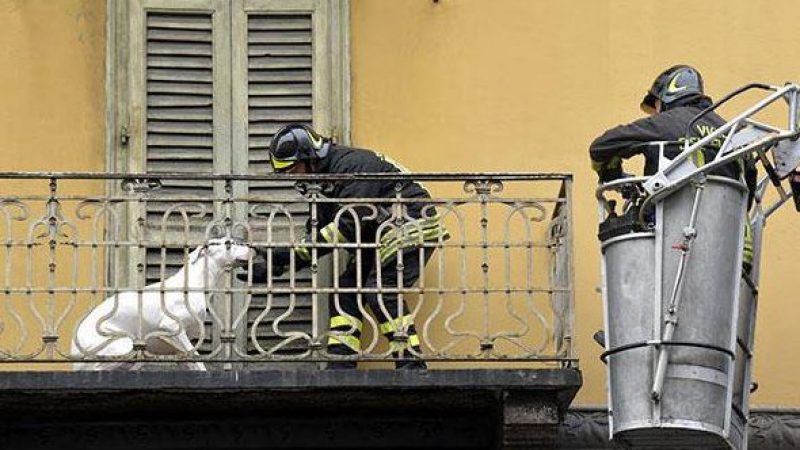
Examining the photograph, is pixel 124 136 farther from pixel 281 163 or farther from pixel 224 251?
pixel 224 251

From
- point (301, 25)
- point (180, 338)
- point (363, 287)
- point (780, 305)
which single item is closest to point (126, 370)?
point (180, 338)

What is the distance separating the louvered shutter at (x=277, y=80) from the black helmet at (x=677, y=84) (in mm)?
2054

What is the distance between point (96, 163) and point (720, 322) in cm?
385

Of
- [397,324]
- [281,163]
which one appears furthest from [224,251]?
[397,324]

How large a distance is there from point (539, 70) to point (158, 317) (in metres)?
2.74

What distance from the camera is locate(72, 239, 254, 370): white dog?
15406 millimetres

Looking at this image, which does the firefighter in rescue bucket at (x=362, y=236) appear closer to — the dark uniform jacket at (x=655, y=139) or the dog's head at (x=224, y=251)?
the dog's head at (x=224, y=251)

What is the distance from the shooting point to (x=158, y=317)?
15.5 metres

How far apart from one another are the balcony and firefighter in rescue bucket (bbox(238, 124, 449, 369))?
0.06ft

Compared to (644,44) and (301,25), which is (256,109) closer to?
(301,25)

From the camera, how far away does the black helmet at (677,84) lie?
51.5ft

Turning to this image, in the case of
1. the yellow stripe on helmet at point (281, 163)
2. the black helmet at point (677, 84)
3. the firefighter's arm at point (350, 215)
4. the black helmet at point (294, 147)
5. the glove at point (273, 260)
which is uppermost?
the black helmet at point (677, 84)

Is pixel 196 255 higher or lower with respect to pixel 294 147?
lower

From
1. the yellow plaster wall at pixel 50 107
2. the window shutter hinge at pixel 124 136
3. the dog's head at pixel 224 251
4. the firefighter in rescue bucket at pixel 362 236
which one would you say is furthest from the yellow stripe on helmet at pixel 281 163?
the yellow plaster wall at pixel 50 107
